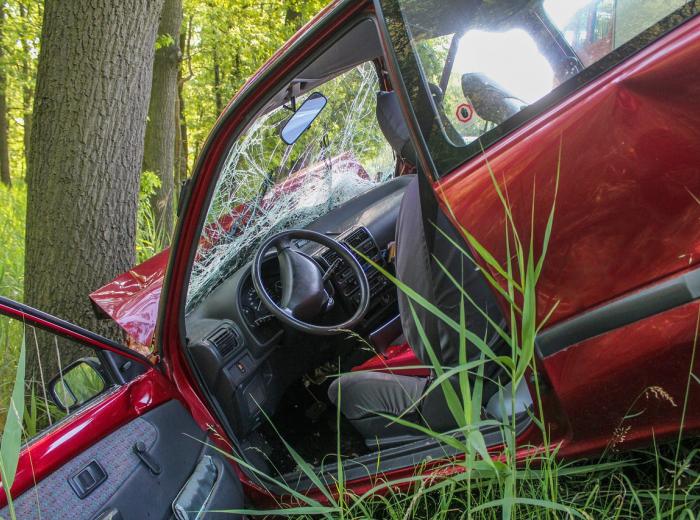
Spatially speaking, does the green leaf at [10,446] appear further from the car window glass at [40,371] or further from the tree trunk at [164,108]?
the tree trunk at [164,108]

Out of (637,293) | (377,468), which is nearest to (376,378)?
(377,468)

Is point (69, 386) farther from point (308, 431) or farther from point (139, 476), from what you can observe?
point (308, 431)

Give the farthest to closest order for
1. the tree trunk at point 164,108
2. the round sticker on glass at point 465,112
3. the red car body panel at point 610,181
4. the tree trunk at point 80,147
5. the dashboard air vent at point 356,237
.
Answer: the tree trunk at point 164,108 < the tree trunk at point 80,147 < the dashboard air vent at point 356,237 < the round sticker on glass at point 465,112 < the red car body panel at point 610,181

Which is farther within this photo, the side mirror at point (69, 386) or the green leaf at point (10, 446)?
the side mirror at point (69, 386)

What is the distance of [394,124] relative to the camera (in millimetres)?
2129

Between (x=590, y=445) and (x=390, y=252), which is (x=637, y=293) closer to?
(x=590, y=445)

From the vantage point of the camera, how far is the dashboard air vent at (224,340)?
2207mm

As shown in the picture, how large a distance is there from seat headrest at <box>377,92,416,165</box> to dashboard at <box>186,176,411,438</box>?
1.76 feet

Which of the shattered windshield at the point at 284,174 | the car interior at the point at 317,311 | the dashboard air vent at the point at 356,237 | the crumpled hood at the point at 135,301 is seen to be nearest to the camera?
the car interior at the point at 317,311

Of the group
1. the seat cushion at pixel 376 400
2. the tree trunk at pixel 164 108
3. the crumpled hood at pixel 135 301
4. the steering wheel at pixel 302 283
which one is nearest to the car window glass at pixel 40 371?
the crumpled hood at pixel 135 301

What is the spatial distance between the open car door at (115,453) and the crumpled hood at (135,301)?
0.51ft

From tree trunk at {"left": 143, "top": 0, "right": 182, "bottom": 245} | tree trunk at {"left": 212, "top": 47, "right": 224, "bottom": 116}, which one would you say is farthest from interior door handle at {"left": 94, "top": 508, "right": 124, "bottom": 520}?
tree trunk at {"left": 212, "top": 47, "right": 224, "bottom": 116}

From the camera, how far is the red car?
1.14 m

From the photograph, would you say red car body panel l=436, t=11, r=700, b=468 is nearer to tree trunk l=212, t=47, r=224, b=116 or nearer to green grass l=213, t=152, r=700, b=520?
green grass l=213, t=152, r=700, b=520
